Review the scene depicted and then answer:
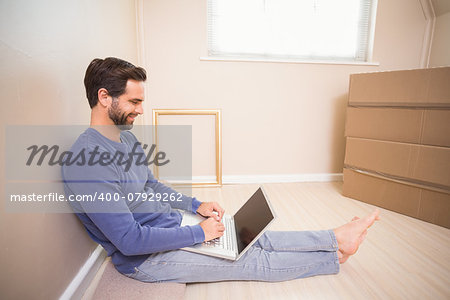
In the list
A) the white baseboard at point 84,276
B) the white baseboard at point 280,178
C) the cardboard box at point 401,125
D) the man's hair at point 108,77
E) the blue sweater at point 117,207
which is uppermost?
the man's hair at point 108,77

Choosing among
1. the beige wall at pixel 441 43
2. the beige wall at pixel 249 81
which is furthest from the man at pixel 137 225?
the beige wall at pixel 441 43

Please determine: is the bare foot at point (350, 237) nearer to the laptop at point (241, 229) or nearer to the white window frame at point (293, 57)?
the laptop at point (241, 229)

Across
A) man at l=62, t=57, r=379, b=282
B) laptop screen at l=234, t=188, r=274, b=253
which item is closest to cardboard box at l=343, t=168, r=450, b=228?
man at l=62, t=57, r=379, b=282

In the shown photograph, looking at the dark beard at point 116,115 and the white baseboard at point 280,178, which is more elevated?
the dark beard at point 116,115

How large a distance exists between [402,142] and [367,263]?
949 millimetres

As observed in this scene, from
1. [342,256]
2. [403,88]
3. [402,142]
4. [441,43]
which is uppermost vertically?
[441,43]

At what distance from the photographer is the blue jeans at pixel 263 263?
948 millimetres

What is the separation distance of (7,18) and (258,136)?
195cm

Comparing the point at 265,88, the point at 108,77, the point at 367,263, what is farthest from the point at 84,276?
the point at 265,88

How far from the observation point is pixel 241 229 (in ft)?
3.65

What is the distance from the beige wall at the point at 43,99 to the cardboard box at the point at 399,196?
1.91m

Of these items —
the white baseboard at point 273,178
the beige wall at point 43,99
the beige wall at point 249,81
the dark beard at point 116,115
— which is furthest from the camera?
the white baseboard at point 273,178

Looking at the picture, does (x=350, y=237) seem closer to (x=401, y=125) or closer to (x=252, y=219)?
(x=252, y=219)

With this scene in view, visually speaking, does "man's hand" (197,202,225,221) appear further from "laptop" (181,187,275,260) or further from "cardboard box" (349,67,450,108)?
"cardboard box" (349,67,450,108)
